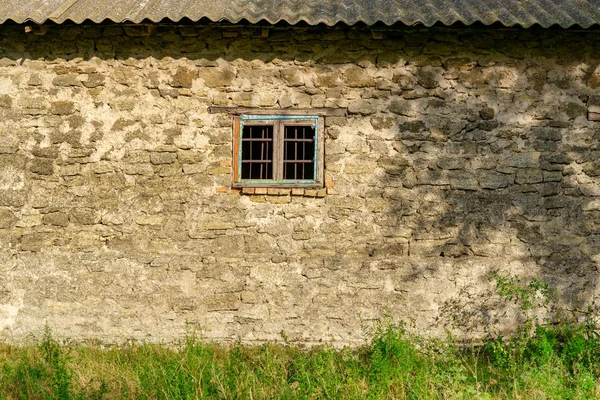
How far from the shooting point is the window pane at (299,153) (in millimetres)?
5633

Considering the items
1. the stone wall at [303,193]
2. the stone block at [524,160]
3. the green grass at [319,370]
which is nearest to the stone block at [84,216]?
the stone wall at [303,193]

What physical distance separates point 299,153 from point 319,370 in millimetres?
2294

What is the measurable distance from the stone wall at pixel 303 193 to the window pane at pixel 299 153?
0.75 ft

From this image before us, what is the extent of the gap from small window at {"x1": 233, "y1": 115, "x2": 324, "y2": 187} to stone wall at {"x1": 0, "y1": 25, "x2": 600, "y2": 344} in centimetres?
A: 12

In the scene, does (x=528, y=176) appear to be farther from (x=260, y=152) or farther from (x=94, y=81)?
(x=94, y=81)

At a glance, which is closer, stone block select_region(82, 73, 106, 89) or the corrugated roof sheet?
the corrugated roof sheet

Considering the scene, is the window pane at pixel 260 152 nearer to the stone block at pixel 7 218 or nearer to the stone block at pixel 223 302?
the stone block at pixel 223 302

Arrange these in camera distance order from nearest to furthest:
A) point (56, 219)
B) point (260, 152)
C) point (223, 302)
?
point (223, 302), point (56, 219), point (260, 152)

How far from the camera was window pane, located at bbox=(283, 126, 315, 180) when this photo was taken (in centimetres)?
563

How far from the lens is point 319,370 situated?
4434 millimetres

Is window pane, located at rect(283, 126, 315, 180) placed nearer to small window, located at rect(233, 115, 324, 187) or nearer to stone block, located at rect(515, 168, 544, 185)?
small window, located at rect(233, 115, 324, 187)

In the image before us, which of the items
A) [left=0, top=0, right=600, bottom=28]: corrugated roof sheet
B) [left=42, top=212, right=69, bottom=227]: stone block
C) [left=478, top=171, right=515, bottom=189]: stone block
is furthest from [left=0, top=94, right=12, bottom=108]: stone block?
[left=478, top=171, right=515, bottom=189]: stone block

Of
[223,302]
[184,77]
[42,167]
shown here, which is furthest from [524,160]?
[42,167]

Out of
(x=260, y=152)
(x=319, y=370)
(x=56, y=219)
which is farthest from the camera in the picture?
(x=260, y=152)
